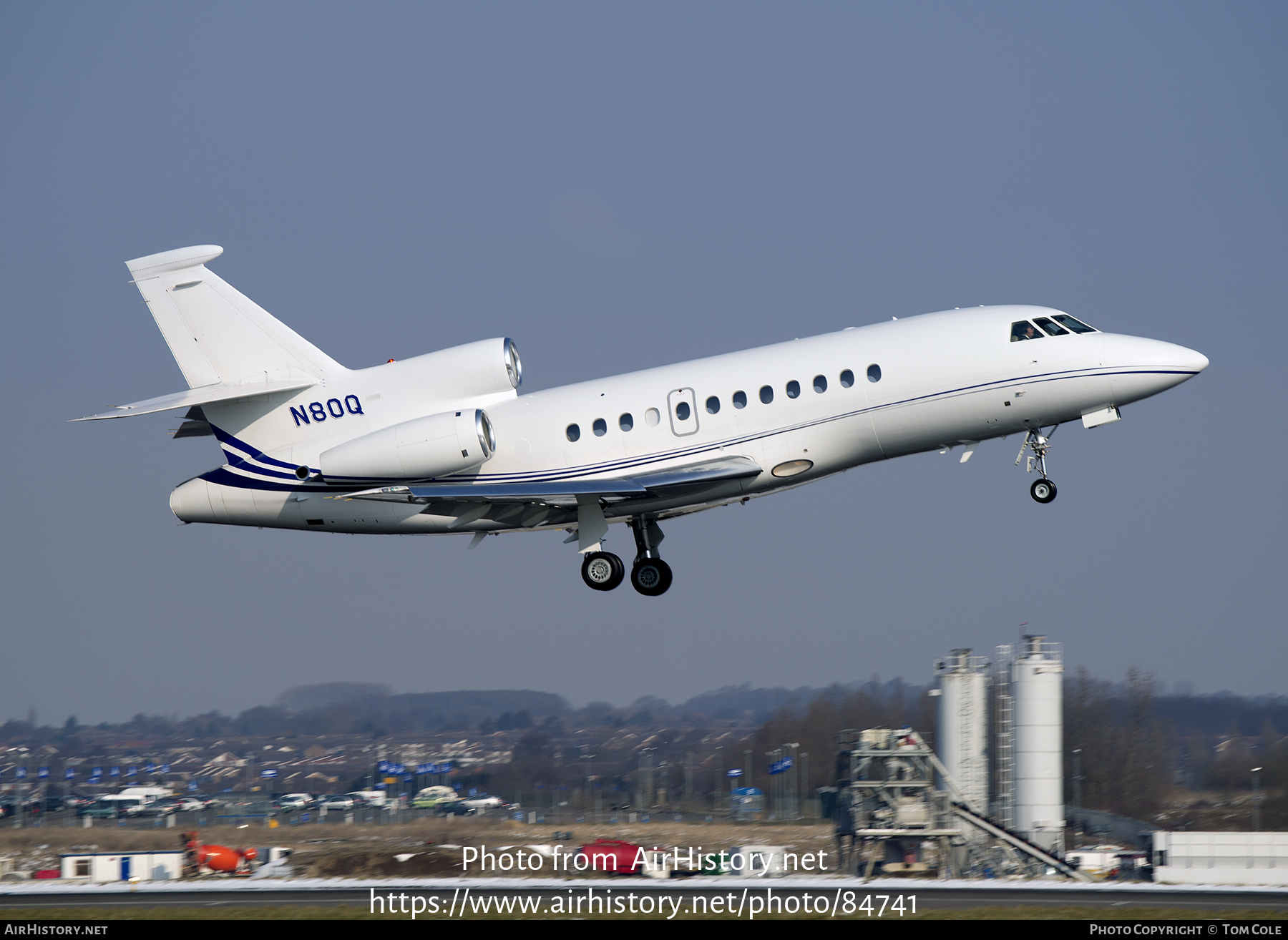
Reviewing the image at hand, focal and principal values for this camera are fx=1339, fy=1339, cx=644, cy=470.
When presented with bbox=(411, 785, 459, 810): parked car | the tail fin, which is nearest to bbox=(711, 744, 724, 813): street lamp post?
bbox=(411, 785, 459, 810): parked car

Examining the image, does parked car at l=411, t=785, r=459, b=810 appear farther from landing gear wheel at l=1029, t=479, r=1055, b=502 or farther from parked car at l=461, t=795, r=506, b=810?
landing gear wheel at l=1029, t=479, r=1055, b=502

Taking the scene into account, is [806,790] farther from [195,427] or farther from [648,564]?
[195,427]

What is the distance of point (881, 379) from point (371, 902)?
46.8 ft

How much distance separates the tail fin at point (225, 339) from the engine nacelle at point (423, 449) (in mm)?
2767

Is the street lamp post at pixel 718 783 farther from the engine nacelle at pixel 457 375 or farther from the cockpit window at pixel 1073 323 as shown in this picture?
the cockpit window at pixel 1073 323

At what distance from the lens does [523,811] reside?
40438 mm

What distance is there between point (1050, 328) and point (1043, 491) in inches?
136

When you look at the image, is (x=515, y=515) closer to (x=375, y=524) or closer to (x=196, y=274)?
(x=375, y=524)

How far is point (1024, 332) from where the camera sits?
86.3 ft

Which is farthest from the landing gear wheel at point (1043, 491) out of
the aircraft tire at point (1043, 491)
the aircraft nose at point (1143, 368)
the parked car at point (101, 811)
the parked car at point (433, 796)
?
the parked car at point (101, 811)

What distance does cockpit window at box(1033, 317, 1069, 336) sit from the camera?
1035 inches

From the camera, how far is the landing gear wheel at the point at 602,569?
2886 centimetres
